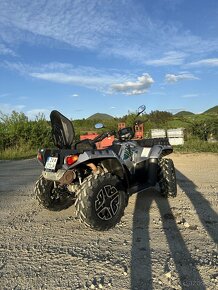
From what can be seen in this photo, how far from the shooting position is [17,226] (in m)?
4.98

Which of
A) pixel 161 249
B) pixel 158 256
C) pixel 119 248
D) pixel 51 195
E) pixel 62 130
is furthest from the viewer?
pixel 51 195

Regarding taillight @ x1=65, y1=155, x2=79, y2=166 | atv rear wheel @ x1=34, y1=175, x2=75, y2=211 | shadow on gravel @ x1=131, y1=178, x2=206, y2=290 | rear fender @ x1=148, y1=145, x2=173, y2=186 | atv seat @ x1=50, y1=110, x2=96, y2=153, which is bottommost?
shadow on gravel @ x1=131, y1=178, x2=206, y2=290

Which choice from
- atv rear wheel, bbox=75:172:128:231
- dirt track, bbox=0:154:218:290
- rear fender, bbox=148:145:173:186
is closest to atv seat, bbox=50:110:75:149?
atv rear wheel, bbox=75:172:128:231

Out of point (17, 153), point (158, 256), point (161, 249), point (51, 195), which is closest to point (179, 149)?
point (17, 153)

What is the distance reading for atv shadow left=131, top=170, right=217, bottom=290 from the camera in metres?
3.12

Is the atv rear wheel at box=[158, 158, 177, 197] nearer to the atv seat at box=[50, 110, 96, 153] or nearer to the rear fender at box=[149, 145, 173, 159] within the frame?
the rear fender at box=[149, 145, 173, 159]

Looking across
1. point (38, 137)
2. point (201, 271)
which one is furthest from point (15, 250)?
point (38, 137)

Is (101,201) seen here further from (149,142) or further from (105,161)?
(149,142)

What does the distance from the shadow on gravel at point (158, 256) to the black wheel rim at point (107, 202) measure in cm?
40

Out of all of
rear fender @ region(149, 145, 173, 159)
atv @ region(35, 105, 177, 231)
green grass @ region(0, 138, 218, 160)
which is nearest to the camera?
atv @ region(35, 105, 177, 231)

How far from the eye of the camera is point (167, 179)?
6125mm

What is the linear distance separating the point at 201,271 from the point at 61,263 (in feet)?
4.79

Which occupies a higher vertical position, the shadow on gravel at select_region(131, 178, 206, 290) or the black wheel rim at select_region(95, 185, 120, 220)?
the black wheel rim at select_region(95, 185, 120, 220)

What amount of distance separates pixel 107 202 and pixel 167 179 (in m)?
1.86
